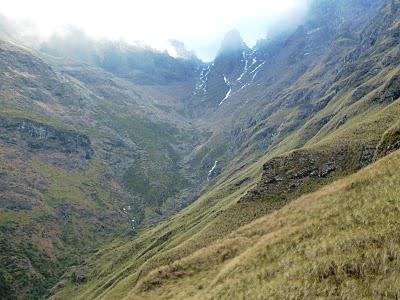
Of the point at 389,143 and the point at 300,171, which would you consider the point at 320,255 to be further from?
the point at 300,171

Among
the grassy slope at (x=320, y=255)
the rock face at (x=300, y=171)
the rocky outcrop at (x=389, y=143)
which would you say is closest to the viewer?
the grassy slope at (x=320, y=255)

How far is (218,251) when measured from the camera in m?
55.8

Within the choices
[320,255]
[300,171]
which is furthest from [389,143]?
[300,171]

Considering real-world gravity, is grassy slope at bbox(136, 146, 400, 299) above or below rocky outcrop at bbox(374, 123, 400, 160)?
above

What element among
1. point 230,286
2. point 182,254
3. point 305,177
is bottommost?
point 305,177

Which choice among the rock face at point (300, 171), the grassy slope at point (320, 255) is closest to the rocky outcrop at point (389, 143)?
the grassy slope at point (320, 255)

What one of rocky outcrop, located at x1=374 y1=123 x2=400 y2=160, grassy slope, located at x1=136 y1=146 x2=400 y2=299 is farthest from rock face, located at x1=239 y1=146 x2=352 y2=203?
grassy slope, located at x1=136 y1=146 x2=400 y2=299

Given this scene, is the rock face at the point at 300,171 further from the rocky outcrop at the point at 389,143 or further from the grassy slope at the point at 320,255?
the grassy slope at the point at 320,255

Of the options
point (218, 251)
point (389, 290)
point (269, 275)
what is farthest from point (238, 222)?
point (389, 290)

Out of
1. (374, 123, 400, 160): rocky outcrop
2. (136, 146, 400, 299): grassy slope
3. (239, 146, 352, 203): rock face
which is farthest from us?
(239, 146, 352, 203): rock face

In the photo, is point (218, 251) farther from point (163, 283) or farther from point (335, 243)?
point (335, 243)

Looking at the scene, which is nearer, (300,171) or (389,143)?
(389,143)

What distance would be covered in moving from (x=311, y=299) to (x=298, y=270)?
4159 millimetres

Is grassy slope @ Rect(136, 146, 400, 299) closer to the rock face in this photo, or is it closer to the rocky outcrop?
the rocky outcrop
